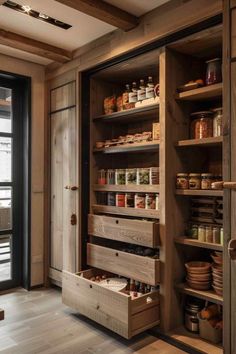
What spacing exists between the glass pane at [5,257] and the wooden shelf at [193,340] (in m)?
1.80

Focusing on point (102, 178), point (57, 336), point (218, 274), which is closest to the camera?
point (218, 274)

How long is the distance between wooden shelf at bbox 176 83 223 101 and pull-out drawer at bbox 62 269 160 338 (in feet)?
4.57

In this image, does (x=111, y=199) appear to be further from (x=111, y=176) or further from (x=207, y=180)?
(x=207, y=180)

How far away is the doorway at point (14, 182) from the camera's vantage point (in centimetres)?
317

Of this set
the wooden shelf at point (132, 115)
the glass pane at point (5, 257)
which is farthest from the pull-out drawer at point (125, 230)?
the glass pane at point (5, 257)

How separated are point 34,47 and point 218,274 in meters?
2.33

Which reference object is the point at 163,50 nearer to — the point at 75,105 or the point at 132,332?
the point at 75,105

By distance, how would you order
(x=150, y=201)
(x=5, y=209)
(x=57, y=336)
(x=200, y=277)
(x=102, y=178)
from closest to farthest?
(x=200, y=277), (x=57, y=336), (x=150, y=201), (x=102, y=178), (x=5, y=209)

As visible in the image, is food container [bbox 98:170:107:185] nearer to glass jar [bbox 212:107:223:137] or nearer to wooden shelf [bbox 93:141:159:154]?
wooden shelf [bbox 93:141:159:154]

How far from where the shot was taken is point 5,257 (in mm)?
3207

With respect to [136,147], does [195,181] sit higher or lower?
lower

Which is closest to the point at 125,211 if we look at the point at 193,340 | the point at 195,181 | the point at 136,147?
the point at 136,147

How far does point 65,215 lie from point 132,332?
51.2 inches

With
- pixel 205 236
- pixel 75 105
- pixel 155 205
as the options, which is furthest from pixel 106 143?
pixel 205 236
